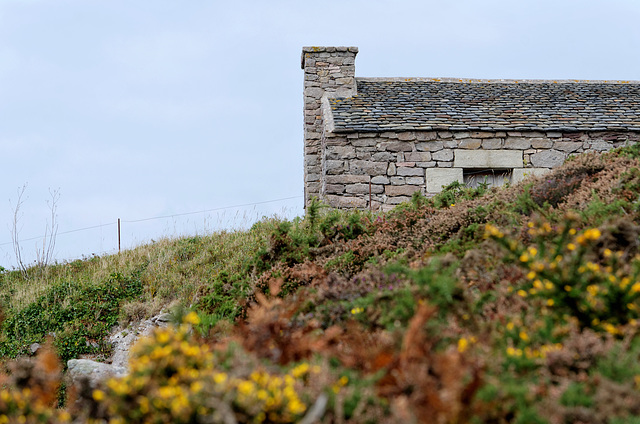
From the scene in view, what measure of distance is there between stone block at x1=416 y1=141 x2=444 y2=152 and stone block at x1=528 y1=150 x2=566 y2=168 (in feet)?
7.01

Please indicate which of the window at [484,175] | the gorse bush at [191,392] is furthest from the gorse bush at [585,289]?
the window at [484,175]

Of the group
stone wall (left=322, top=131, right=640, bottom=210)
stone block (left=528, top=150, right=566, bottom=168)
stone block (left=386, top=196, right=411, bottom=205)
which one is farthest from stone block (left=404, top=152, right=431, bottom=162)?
stone block (left=528, top=150, right=566, bottom=168)

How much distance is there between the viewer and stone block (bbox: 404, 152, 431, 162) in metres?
12.1

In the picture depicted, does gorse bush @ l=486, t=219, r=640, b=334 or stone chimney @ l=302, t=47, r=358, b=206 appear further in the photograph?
stone chimney @ l=302, t=47, r=358, b=206

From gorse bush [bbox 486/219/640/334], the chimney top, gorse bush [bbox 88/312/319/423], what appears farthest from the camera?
the chimney top

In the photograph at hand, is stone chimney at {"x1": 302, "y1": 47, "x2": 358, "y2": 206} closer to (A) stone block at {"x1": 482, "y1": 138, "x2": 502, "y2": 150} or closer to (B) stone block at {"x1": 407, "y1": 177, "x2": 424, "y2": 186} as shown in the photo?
(B) stone block at {"x1": 407, "y1": 177, "x2": 424, "y2": 186}

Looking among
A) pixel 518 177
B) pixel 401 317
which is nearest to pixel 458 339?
pixel 401 317

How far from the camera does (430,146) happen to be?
1218cm

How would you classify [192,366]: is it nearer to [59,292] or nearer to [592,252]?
[592,252]

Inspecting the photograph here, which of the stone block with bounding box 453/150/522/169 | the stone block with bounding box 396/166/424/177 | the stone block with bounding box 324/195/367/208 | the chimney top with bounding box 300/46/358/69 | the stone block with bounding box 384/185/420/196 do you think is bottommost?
the stone block with bounding box 324/195/367/208

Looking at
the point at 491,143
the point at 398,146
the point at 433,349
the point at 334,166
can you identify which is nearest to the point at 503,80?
the point at 491,143

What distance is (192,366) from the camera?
256cm

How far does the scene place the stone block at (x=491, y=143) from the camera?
12.2 metres

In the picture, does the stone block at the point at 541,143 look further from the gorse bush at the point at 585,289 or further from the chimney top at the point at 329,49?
the gorse bush at the point at 585,289
